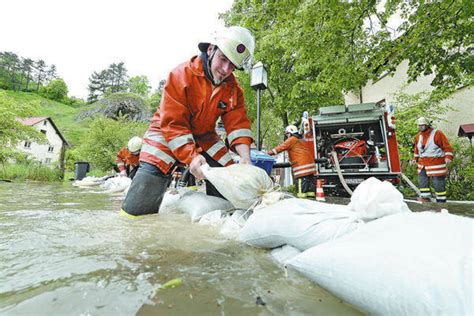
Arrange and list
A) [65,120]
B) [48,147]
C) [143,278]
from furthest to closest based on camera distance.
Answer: [65,120], [48,147], [143,278]

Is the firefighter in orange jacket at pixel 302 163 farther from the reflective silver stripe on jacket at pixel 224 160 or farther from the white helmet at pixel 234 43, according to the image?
the white helmet at pixel 234 43

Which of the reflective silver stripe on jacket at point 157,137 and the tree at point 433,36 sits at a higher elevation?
the tree at point 433,36

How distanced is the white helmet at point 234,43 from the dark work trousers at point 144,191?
3.35ft

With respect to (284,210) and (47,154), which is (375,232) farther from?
(47,154)

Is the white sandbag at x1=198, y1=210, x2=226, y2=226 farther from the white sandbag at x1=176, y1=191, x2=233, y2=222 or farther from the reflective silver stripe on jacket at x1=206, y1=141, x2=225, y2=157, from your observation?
the reflective silver stripe on jacket at x1=206, y1=141, x2=225, y2=157

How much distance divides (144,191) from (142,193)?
0.02 metres

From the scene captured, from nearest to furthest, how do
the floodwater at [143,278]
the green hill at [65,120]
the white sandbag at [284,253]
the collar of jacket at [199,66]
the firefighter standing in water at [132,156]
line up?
the floodwater at [143,278]
the white sandbag at [284,253]
the collar of jacket at [199,66]
the firefighter standing in water at [132,156]
the green hill at [65,120]

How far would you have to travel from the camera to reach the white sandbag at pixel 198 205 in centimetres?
Answer: 195

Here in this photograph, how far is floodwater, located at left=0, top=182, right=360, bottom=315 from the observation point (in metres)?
0.69

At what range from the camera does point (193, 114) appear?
6.97ft

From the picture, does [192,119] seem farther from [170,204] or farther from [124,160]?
[124,160]

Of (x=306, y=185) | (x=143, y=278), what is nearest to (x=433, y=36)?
(x=306, y=185)

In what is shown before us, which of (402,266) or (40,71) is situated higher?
(40,71)

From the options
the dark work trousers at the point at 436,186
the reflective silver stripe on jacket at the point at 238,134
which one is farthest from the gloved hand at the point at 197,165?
the dark work trousers at the point at 436,186
